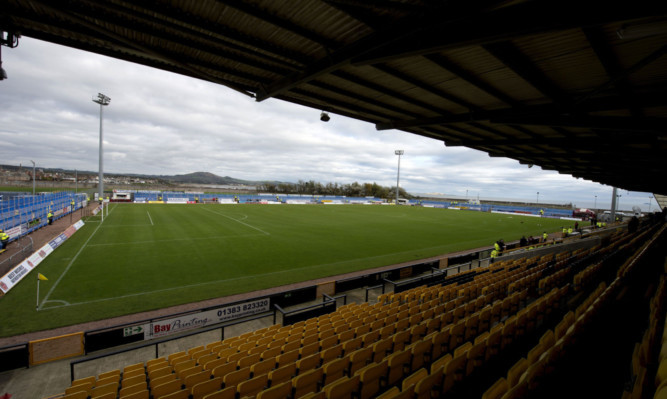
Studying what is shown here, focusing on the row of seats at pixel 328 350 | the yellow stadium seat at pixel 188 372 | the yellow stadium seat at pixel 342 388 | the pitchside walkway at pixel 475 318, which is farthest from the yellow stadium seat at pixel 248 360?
the pitchside walkway at pixel 475 318

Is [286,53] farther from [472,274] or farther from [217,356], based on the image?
[472,274]

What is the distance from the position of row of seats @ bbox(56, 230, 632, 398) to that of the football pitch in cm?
570

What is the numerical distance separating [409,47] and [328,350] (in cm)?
543

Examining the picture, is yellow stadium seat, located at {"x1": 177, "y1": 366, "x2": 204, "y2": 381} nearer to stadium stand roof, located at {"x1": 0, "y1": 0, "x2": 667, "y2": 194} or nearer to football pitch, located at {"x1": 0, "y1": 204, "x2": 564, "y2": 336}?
stadium stand roof, located at {"x1": 0, "y1": 0, "x2": 667, "y2": 194}

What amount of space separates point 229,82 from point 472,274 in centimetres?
1199

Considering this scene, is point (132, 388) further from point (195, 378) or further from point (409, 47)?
point (409, 47)

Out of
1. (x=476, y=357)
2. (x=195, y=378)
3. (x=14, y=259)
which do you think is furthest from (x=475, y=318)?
(x=14, y=259)

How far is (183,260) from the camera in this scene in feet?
52.4

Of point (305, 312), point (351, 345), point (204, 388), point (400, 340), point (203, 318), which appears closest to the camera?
point (204, 388)

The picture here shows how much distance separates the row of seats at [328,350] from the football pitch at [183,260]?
570 cm

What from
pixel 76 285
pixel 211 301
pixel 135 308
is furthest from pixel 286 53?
pixel 76 285

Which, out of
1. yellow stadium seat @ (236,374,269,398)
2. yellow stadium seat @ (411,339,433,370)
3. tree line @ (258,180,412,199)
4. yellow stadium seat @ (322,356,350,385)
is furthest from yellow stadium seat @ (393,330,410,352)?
tree line @ (258,180,412,199)

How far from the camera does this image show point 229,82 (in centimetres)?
647

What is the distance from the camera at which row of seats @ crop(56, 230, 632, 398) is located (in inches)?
174
